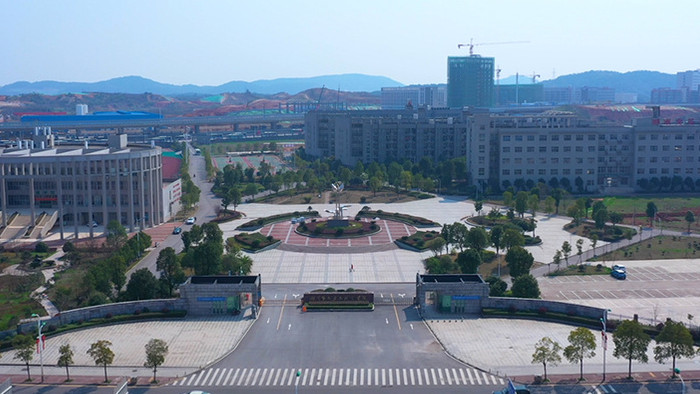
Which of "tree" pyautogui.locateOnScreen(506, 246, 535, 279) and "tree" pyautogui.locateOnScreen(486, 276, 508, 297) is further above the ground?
"tree" pyautogui.locateOnScreen(506, 246, 535, 279)

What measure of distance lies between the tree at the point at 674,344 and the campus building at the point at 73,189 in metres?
36.6

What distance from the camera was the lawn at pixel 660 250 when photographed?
1638 inches

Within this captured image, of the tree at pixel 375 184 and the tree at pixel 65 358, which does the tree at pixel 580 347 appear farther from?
the tree at pixel 375 184

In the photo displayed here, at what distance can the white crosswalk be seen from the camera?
23.8 m

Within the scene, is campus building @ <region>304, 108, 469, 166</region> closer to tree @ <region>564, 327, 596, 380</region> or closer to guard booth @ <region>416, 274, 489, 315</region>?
guard booth @ <region>416, 274, 489, 315</region>

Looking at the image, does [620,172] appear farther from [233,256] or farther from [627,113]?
[627,113]

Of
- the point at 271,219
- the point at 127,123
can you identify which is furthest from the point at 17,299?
the point at 127,123

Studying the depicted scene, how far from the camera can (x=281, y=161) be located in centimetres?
9650

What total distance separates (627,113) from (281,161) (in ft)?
276

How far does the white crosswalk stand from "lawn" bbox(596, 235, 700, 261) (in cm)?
2014

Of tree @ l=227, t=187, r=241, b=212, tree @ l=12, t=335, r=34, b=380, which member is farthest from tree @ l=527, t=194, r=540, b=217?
tree @ l=12, t=335, r=34, b=380

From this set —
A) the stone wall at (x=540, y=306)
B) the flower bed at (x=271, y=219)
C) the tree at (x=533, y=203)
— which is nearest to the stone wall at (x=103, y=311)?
the stone wall at (x=540, y=306)

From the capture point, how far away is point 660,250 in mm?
43031

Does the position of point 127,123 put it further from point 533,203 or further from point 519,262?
point 519,262
